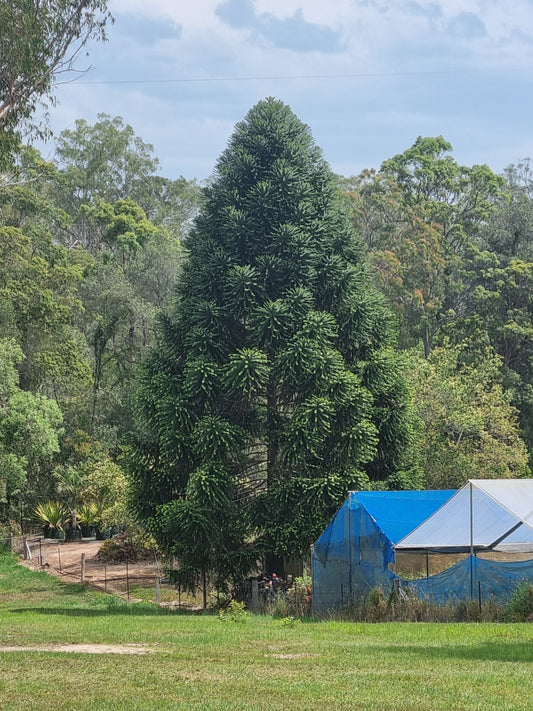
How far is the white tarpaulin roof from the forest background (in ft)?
16.3

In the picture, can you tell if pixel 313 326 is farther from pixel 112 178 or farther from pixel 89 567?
pixel 112 178

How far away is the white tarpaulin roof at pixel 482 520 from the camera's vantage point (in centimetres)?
1880

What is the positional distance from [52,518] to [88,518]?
2.12m

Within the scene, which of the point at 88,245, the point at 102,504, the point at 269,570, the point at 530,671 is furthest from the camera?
the point at 88,245

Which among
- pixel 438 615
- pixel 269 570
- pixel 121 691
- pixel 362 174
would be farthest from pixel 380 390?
pixel 362 174

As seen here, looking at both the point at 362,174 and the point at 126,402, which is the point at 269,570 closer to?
the point at 126,402

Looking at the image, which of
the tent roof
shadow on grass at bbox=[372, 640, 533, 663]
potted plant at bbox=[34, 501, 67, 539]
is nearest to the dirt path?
potted plant at bbox=[34, 501, 67, 539]

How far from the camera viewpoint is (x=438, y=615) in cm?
1791

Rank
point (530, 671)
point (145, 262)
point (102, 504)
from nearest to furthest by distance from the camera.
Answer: point (530, 671), point (102, 504), point (145, 262)

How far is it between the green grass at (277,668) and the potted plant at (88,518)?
2605 centimetres

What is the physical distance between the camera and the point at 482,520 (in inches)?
754

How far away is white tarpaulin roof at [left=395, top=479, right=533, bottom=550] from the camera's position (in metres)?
18.8

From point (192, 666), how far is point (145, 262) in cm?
4555

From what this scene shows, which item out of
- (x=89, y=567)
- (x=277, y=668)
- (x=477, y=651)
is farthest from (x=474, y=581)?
(x=89, y=567)
